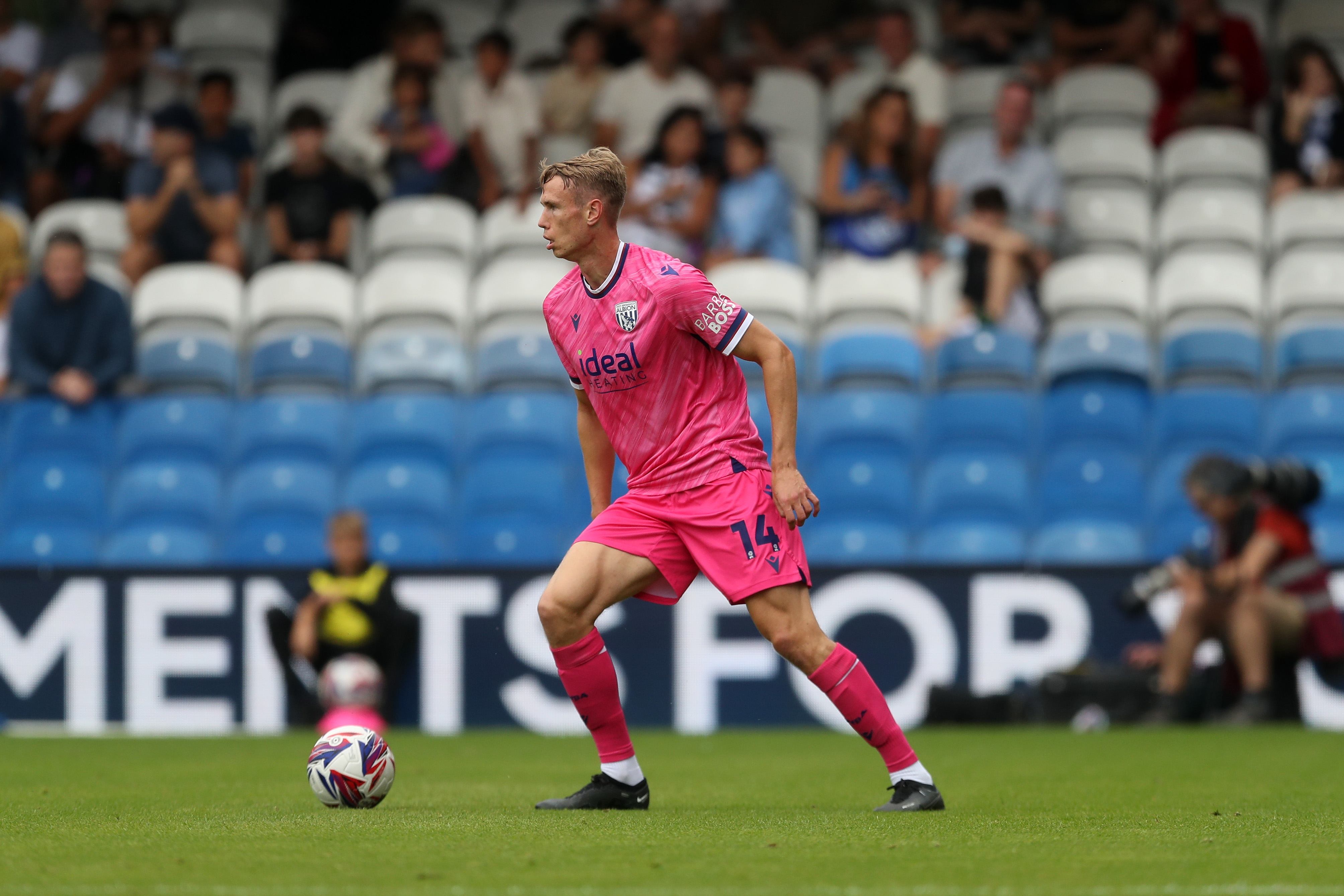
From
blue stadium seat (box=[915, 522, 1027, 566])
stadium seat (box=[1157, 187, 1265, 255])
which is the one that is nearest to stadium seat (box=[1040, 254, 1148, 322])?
stadium seat (box=[1157, 187, 1265, 255])

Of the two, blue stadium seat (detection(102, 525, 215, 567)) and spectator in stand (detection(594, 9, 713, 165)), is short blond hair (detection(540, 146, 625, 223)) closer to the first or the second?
blue stadium seat (detection(102, 525, 215, 567))

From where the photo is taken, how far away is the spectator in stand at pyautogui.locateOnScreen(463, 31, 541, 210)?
13539mm

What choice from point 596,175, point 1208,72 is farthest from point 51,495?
point 1208,72

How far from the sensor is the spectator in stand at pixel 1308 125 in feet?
42.8

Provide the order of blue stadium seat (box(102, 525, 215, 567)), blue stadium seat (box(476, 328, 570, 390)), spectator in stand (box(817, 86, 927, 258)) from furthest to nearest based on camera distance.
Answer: spectator in stand (box(817, 86, 927, 258)) → blue stadium seat (box(476, 328, 570, 390)) → blue stadium seat (box(102, 525, 215, 567))

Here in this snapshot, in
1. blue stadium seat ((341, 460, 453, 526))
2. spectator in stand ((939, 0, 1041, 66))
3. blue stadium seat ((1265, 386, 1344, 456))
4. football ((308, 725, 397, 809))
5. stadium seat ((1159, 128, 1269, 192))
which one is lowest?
football ((308, 725, 397, 809))

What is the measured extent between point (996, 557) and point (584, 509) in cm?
259

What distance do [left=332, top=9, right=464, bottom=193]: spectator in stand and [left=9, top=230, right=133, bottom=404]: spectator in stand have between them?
7.70ft

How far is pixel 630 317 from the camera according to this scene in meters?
5.55

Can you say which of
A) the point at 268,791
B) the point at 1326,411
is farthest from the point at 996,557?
the point at 268,791

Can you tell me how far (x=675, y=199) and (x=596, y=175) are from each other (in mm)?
7422

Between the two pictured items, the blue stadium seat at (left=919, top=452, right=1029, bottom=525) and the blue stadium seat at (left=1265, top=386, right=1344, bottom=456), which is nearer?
the blue stadium seat at (left=919, top=452, right=1029, bottom=525)

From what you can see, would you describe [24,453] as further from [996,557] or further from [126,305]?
[996,557]

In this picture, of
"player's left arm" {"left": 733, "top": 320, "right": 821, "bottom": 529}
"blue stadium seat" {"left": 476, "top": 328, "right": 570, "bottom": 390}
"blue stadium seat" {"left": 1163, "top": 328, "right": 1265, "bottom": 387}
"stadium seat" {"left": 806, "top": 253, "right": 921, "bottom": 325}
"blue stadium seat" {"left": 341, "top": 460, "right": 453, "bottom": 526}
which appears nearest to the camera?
"player's left arm" {"left": 733, "top": 320, "right": 821, "bottom": 529}
